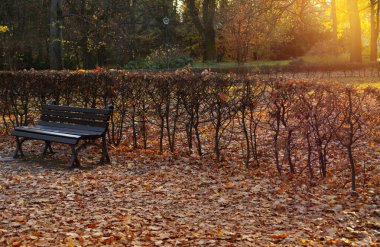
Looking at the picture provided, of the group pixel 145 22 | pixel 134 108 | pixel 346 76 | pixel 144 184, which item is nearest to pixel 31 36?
pixel 145 22

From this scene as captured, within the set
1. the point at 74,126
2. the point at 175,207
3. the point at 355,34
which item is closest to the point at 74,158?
the point at 74,126

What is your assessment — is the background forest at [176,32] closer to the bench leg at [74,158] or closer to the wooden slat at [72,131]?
the wooden slat at [72,131]

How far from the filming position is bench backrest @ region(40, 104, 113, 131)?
7855mm

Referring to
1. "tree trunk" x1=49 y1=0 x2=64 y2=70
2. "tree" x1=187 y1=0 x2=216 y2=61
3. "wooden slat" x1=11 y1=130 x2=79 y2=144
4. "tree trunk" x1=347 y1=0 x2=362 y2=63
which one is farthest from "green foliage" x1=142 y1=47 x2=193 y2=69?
"wooden slat" x1=11 y1=130 x2=79 y2=144

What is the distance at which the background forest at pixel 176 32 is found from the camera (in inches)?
917

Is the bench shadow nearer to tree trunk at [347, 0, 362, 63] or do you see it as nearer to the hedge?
the hedge

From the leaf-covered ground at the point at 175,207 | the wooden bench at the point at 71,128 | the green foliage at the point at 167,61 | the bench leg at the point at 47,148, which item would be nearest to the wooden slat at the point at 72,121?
the wooden bench at the point at 71,128

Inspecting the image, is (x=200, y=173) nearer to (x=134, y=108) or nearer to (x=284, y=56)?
(x=134, y=108)

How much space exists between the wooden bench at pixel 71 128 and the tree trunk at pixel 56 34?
888 centimetres

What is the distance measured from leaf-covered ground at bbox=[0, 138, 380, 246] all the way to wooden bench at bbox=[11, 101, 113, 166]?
0.42 metres

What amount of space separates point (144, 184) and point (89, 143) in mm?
1717

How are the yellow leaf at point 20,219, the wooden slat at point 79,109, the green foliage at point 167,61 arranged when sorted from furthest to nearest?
1. the green foliage at point 167,61
2. the wooden slat at point 79,109
3. the yellow leaf at point 20,219

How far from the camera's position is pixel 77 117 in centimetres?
834

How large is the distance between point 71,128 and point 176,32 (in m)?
36.9
